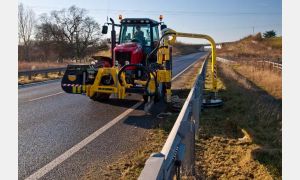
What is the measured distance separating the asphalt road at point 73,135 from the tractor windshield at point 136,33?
2417 mm

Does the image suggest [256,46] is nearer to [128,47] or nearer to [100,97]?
[128,47]

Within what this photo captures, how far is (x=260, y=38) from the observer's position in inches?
3509

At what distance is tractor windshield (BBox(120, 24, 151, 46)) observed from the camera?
12021 mm

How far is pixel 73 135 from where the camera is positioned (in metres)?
6.82

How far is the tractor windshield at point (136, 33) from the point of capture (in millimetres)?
12021

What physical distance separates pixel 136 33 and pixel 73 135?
609 centimetres

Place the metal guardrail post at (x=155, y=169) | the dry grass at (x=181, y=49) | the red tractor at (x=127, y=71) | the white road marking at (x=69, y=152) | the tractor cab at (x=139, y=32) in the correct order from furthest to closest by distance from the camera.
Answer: the dry grass at (x=181, y=49), the tractor cab at (x=139, y=32), the red tractor at (x=127, y=71), the white road marking at (x=69, y=152), the metal guardrail post at (x=155, y=169)

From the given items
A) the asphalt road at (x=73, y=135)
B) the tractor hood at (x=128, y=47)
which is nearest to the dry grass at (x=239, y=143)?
the asphalt road at (x=73, y=135)

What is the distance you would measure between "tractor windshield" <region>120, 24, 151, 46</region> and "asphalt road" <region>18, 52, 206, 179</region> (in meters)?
2.42

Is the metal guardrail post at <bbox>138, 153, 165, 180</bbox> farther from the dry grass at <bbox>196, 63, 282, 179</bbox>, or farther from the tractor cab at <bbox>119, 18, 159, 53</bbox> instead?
the tractor cab at <bbox>119, 18, 159, 53</bbox>

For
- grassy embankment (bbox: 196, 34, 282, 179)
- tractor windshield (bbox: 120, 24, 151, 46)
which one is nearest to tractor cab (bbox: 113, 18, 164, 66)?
tractor windshield (bbox: 120, 24, 151, 46)

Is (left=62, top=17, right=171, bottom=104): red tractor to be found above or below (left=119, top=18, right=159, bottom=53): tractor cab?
below

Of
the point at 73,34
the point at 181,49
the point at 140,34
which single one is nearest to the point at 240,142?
the point at 140,34

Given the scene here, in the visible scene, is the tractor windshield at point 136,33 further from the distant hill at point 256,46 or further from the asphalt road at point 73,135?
the distant hill at point 256,46
